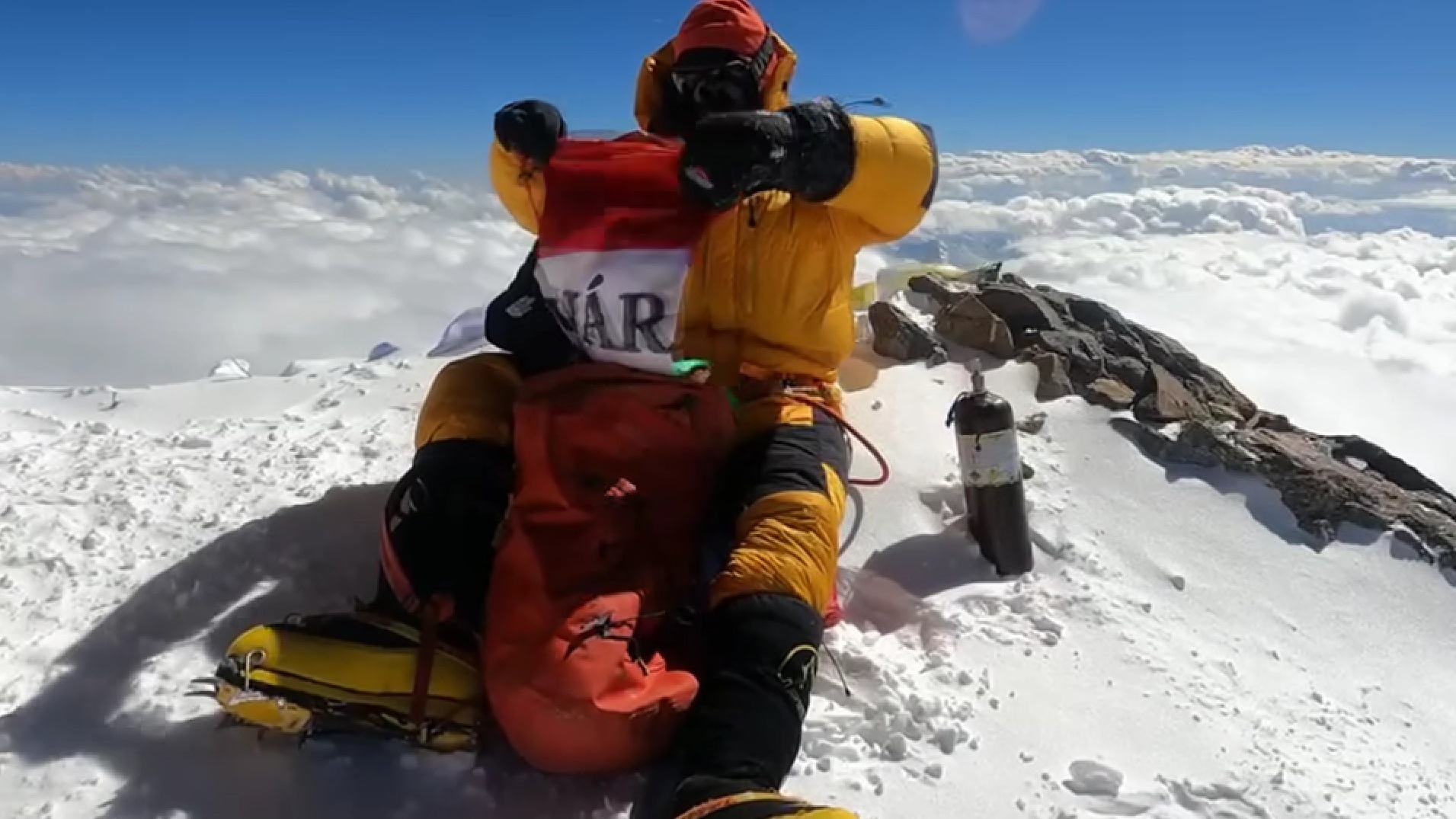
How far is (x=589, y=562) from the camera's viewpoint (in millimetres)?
2035

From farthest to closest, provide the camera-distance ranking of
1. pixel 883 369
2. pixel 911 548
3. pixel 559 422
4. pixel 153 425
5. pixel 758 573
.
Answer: pixel 883 369 → pixel 153 425 → pixel 911 548 → pixel 559 422 → pixel 758 573

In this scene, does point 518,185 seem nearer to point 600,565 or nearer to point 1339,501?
point 600,565

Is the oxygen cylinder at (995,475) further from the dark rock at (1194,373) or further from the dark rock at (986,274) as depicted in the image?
the dark rock at (986,274)

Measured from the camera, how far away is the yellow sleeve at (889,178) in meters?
2.36

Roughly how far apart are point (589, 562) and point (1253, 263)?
438ft

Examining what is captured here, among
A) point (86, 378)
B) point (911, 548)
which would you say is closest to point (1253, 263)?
point (86, 378)

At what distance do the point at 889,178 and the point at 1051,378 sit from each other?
195cm

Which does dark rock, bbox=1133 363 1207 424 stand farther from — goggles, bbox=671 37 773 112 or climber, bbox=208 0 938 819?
goggles, bbox=671 37 773 112

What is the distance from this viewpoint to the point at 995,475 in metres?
2.87

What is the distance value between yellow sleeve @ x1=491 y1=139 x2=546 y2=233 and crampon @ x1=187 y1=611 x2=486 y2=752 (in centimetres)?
113

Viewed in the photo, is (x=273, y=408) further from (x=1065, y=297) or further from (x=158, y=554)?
(x=1065, y=297)

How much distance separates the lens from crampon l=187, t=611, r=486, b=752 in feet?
6.09

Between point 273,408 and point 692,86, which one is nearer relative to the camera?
point 692,86

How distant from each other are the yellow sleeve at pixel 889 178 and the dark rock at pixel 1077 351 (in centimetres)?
193
